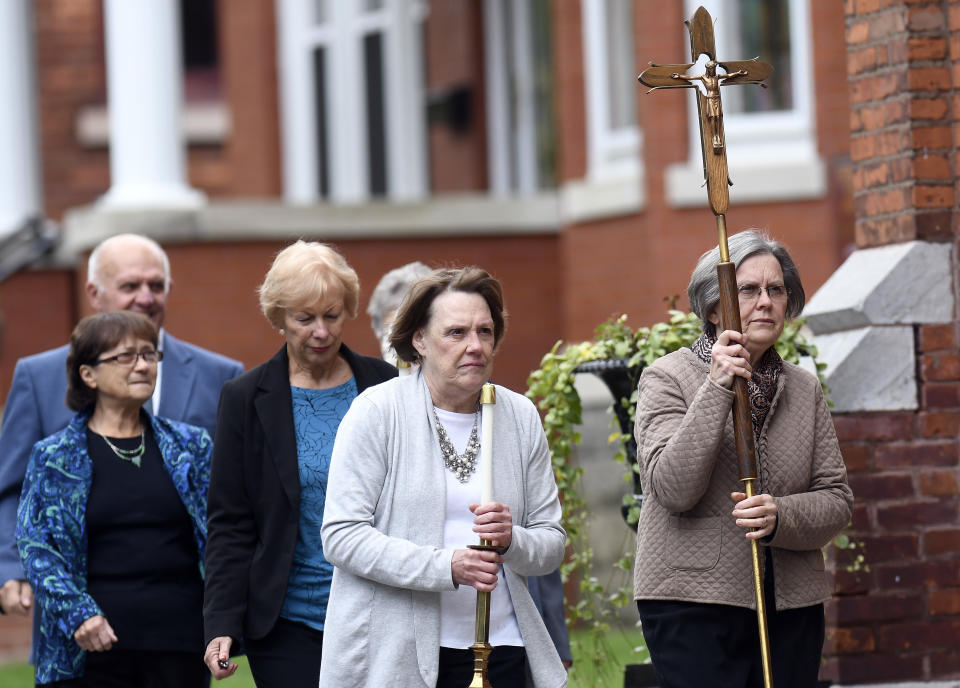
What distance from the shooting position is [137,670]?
18.4 feet

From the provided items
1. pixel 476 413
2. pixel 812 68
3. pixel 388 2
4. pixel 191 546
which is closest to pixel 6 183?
pixel 388 2

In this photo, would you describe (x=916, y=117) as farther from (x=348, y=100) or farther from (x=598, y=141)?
(x=348, y=100)

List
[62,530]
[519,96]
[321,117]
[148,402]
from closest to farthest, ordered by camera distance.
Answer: [62,530], [148,402], [519,96], [321,117]

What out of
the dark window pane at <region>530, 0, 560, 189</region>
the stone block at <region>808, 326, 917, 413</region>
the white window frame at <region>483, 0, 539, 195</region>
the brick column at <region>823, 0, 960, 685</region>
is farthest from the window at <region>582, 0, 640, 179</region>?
the stone block at <region>808, 326, 917, 413</region>

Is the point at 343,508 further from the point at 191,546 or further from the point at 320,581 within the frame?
the point at 191,546

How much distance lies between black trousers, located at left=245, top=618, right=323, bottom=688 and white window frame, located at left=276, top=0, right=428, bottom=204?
9.44m

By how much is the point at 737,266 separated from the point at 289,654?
62.8 inches

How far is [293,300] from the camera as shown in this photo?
517 cm

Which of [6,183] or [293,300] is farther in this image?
[6,183]

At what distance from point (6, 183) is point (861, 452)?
9234 mm

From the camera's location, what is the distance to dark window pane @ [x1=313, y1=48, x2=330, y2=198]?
1520cm

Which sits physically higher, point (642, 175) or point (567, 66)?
point (567, 66)

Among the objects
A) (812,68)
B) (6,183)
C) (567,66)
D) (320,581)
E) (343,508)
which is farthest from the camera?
(6,183)

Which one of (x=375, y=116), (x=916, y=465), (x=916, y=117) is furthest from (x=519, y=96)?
(x=916, y=465)
